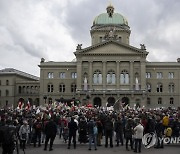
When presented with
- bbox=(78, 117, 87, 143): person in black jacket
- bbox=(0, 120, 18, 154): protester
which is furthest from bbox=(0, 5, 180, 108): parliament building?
bbox=(0, 120, 18, 154): protester

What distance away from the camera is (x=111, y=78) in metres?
82.4

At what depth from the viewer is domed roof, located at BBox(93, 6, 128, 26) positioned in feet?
322

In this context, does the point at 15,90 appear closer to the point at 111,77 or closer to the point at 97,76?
the point at 97,76

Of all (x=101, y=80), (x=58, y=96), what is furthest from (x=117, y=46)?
(x=58, y=96)

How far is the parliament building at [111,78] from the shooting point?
80750mm

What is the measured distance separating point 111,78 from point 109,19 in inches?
900

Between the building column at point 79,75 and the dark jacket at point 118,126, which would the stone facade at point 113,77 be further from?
the dark jacket at point 118,126

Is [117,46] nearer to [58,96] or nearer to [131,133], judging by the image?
[58,96]

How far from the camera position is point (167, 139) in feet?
74.4

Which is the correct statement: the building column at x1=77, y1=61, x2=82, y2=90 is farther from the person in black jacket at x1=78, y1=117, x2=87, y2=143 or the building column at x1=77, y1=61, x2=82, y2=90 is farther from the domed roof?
the person in black jacket at x1=78, y1=117, x2=87, y2=143

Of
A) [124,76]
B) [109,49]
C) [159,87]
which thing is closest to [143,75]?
[124,76]

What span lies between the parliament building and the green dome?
42.7 feet

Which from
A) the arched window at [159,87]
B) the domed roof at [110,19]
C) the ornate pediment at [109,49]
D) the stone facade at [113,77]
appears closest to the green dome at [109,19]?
the domed roof at [110,19]

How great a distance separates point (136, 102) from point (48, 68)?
23.6 metres
